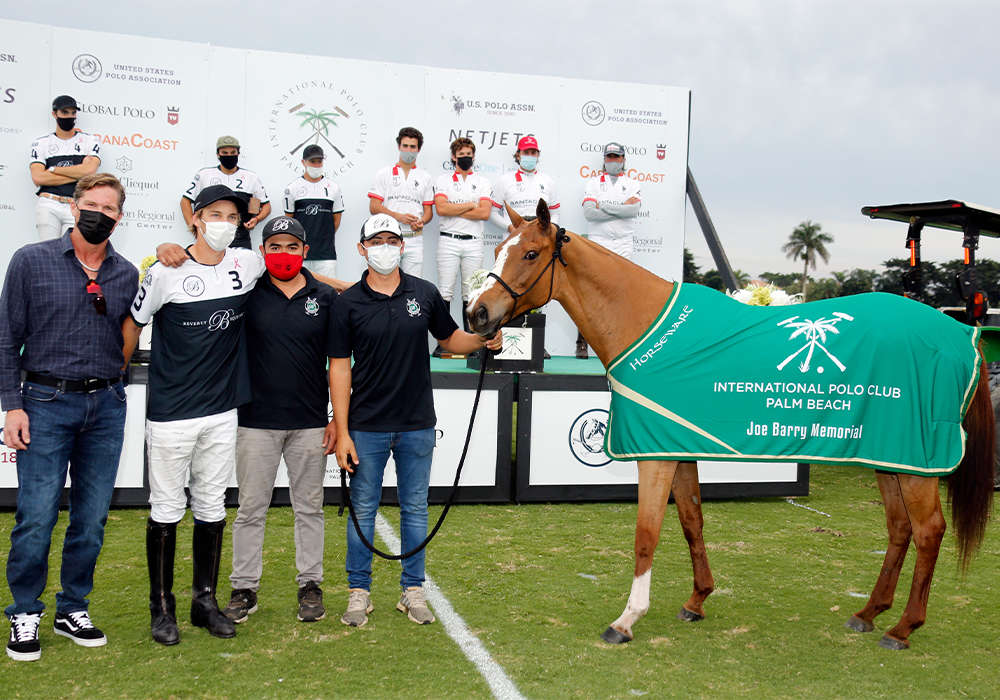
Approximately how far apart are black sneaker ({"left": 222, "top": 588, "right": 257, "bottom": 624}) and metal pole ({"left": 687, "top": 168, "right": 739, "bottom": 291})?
9107 mm

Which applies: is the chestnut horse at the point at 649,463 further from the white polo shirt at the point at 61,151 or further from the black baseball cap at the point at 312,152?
the white polo shirt at the point at 61,151

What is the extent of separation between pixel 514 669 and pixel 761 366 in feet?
6.49

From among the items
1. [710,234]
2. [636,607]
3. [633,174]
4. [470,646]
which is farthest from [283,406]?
[710,234]

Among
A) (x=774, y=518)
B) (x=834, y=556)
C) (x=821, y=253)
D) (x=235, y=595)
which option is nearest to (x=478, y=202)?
(x=774, y=518)

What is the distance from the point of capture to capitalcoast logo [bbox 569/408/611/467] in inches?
280

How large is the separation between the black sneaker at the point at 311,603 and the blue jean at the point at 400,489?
19 centimetres

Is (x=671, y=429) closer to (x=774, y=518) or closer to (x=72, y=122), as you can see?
(x=774, y=518)

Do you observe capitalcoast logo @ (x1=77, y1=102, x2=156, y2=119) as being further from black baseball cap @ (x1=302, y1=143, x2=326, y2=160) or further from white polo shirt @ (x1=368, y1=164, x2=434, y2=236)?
white polo shirt @ (x1=368, y1=164, x2=434, y2=236)

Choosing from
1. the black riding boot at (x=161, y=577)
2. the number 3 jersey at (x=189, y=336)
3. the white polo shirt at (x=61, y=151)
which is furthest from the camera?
the white polo shirt at (x=61, y=151)

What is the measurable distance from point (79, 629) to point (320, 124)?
8007mm

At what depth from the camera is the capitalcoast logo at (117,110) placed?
9834 mm

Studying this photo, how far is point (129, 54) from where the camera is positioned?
9.92m

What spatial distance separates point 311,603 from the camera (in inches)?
170

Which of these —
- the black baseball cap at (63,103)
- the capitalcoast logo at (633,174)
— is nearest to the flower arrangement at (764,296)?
the capitalcoast logo at (633,174)
